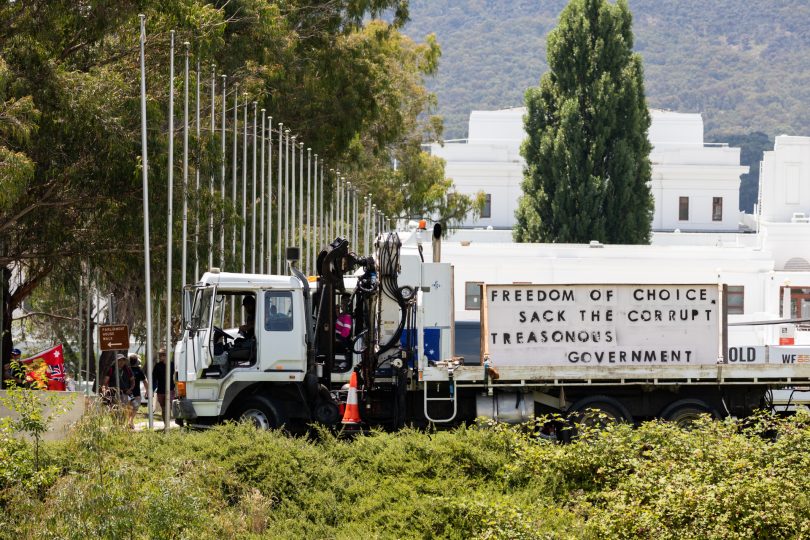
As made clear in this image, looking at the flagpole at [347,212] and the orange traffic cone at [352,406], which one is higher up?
the flagpole at [347,212]

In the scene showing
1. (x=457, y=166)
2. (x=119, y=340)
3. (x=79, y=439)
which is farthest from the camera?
(x=457, y=166)

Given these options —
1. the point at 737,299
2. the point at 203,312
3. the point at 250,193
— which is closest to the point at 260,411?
the point at 203,312

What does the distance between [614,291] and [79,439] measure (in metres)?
8.50

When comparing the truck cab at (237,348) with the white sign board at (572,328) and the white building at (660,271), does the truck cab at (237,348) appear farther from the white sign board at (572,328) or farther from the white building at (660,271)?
the white building at (660,271)

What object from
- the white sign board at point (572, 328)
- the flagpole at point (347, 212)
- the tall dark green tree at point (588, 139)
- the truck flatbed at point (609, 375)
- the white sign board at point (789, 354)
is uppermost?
the tall dark green tree at point (588, 139)

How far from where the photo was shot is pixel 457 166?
9044 cm

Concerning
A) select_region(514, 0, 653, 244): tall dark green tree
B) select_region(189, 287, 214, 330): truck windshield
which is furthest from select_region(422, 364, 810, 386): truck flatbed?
select_region(514, 0, 653, 244): tall dark green tree

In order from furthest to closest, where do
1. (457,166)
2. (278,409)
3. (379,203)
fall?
(457,166)
(379,203)
(278,409)

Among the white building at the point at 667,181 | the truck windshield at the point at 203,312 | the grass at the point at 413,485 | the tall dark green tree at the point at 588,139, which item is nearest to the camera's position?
the grass at the point at 413,485

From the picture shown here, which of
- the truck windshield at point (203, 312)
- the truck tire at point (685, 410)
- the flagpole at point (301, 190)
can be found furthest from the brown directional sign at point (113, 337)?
the flagpole at point (301, 190)

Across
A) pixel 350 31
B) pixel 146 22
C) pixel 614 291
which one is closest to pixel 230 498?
pixel 614 291

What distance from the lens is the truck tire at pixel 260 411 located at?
21484 mm

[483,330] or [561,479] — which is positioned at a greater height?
[483,330]

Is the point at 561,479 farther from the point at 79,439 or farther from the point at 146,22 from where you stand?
the point at 146,22
